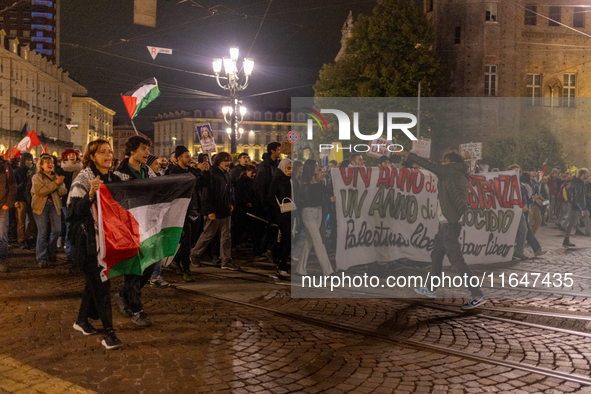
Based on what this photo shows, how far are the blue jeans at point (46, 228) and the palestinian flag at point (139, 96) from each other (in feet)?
7.20

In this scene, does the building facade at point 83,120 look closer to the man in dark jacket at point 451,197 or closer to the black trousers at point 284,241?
the black trousers at point 284,241

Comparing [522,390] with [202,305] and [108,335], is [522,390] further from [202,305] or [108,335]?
[202,305]

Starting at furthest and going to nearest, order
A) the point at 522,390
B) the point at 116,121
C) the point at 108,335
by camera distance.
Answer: the point at 116,121, the point at 108,335, the point at 522,390

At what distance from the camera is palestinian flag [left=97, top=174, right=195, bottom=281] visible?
536 centimetres

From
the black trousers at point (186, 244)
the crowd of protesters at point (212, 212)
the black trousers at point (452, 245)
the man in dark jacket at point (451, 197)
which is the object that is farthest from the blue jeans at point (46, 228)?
the black trousers at point (452, 245)

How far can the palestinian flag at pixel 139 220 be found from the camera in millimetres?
5359

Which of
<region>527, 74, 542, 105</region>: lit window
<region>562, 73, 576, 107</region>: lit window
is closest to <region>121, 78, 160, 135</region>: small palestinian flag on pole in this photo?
<region>527, 74, 542, 105</region>: lit window

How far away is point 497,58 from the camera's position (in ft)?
130

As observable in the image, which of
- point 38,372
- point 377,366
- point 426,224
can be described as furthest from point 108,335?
point 426,224

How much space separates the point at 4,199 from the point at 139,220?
448cm

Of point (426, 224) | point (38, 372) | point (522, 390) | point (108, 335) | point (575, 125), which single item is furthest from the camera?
point (575, 125)

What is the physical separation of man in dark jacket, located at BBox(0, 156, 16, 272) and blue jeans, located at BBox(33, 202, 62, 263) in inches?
22.5

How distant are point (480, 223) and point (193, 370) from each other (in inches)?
248

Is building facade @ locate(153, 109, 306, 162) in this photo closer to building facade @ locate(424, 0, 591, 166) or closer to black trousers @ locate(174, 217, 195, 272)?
building facade @ locate(424, 0, 591, 166)
